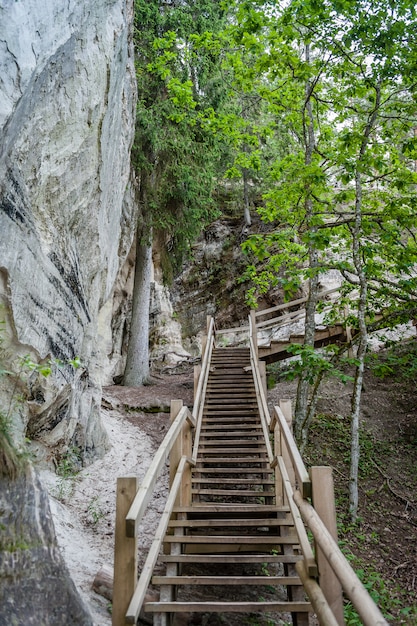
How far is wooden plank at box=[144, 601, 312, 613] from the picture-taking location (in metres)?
3.30

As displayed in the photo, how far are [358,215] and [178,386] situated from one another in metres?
6.80

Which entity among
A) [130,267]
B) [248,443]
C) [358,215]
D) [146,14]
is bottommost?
[248,443]

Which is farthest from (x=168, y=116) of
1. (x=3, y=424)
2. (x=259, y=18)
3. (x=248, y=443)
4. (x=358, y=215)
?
(x=3, y=424)

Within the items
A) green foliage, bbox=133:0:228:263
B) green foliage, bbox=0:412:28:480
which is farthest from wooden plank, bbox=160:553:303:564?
green foliage, bbox=133:0:228:263

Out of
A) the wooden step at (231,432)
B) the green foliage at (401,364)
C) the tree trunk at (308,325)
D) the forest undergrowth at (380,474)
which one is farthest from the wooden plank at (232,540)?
the green foliage at (401,364)

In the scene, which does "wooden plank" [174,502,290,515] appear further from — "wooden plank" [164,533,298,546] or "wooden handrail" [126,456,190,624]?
"wooden handrail" [126,456,190,624]

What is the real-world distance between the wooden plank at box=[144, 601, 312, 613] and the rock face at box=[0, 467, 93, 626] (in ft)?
2.49

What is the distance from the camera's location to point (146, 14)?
11.4m

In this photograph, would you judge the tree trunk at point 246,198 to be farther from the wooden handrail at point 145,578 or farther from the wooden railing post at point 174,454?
the wooden handrail at point 145,578

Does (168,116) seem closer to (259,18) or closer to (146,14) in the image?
(146,14)

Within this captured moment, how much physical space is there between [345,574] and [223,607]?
5.05 feet

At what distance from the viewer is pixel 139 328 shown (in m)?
12.6

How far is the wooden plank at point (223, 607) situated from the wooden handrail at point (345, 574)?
0.81 m

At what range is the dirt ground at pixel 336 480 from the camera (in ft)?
16.4
